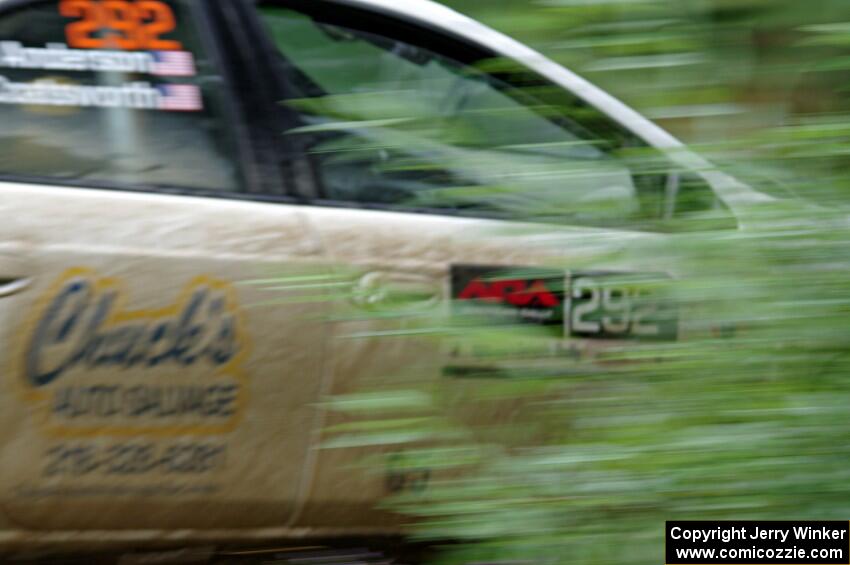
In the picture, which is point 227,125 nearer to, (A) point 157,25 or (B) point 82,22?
(A) point 157,25

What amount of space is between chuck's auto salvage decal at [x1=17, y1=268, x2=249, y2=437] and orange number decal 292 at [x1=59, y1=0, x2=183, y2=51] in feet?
1.62

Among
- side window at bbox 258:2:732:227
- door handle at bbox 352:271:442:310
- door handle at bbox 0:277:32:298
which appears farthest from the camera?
door handle at bbox 0:277:32:298

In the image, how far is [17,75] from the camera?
2240 millimetres

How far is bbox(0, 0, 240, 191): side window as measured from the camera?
2.25 meters

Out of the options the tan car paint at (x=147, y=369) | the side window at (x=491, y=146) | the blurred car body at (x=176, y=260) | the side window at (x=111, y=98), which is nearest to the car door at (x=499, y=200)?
the side window at (x=491, y=146)

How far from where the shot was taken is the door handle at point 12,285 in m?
2.13

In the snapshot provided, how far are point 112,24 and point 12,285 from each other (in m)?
0.58

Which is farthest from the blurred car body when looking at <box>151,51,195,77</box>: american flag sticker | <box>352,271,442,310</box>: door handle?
<box>352,271,442,310</box>: door handle

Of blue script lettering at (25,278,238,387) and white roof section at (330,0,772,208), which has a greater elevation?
white roof section at (330,0,772,208)

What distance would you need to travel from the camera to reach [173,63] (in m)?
2.38

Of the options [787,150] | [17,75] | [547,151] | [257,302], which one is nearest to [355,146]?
[547,151]

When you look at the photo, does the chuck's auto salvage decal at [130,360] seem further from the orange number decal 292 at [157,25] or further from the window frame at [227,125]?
the orange number decal 292 at [157,25]

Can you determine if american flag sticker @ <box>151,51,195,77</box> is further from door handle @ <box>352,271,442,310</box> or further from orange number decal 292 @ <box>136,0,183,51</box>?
door handle @ <box>352,271,442,310</box>

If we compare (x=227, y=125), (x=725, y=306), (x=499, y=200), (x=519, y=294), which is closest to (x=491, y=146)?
(x=499, y=200)
